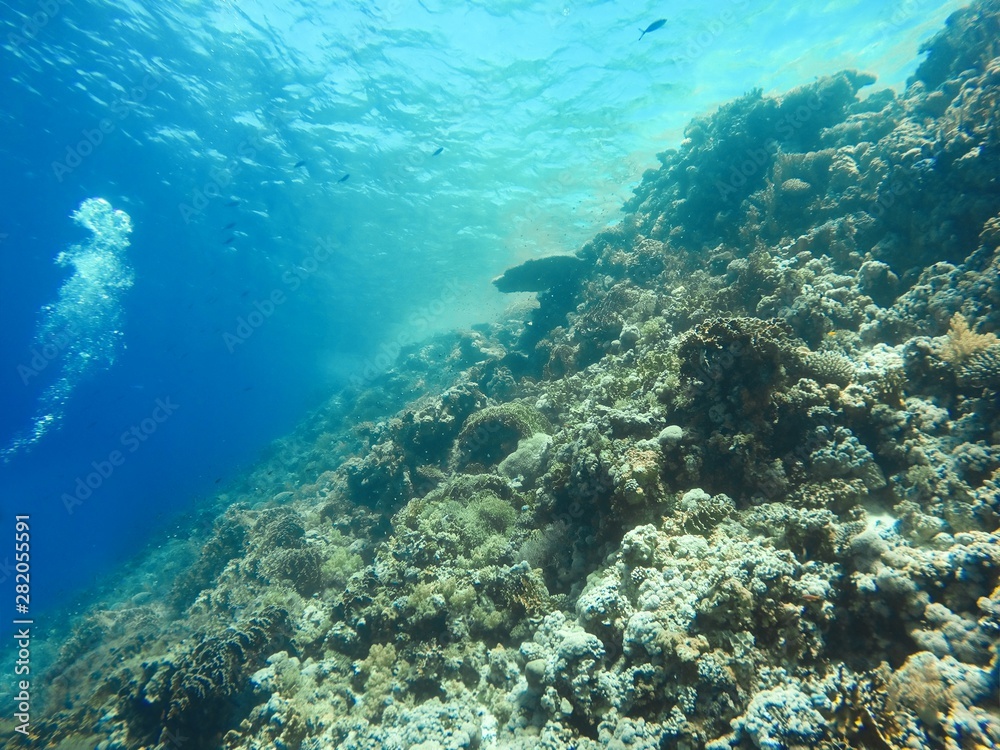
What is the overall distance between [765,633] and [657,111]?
3016 cm

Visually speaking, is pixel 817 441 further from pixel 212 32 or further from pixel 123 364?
pixel 123 364

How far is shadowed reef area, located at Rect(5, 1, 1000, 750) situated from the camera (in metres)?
3.33

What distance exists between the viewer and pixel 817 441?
5266mm

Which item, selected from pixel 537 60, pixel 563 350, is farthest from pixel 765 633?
pixel 537 60
